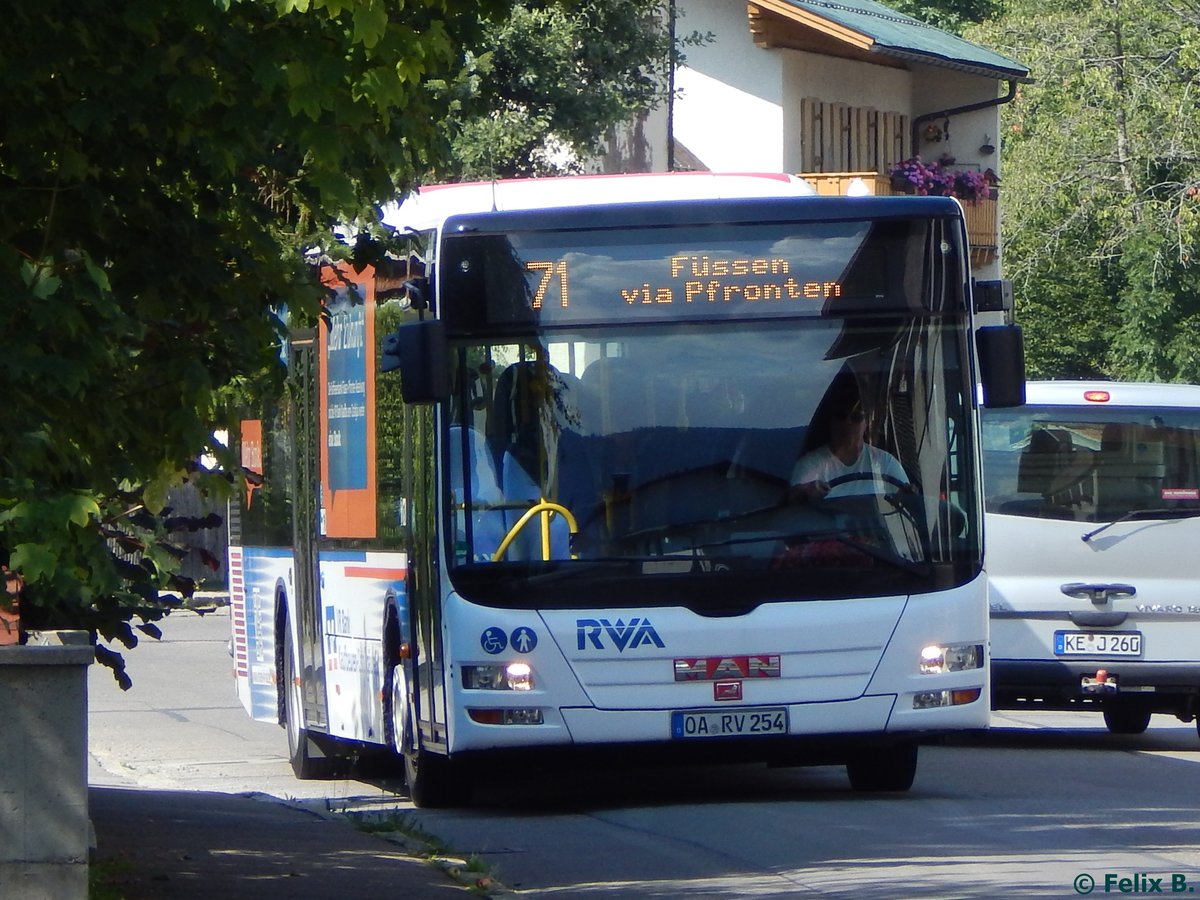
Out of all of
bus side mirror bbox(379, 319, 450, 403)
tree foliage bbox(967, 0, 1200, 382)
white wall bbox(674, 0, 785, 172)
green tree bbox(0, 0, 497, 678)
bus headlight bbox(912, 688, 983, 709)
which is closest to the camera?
green tree bbox(0, 0, 497, 678)

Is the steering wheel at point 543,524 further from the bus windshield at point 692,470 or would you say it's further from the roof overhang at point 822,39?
the roof overhang at point 822,39

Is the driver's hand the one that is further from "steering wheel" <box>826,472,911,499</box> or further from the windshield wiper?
the windshield wiper

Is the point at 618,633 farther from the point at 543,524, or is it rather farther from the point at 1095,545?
the point at 1095,545

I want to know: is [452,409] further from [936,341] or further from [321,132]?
[321,132]

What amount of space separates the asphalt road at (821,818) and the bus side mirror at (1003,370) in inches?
76.7

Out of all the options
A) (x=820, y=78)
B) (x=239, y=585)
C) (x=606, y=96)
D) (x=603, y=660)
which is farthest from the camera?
(x=820, y=78)

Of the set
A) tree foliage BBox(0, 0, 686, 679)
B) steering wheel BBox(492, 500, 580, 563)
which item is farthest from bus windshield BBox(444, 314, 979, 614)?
tree foliage BBox(0, 0, 686, 679)

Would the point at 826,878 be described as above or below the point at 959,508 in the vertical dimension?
below

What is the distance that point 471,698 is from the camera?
34.1 feet

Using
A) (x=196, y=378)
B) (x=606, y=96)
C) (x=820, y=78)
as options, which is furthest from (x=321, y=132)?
(x=820, y=78)

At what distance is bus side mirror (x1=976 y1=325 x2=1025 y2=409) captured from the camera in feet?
34.4

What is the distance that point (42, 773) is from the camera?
688 centimetres

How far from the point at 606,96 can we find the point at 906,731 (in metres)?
17.4

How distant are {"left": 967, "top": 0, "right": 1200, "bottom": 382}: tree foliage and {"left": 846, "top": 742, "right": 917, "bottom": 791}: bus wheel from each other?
93.3 ft
